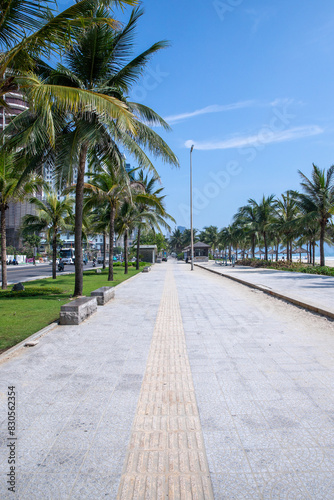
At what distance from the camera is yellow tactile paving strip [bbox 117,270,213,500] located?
2.28m

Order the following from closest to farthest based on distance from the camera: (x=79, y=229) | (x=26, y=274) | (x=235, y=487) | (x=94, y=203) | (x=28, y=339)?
(x=235, y=487) < (x=28, y=339) < (x=79, y=229) < (x=94, y=203) < (x=26, y=274)

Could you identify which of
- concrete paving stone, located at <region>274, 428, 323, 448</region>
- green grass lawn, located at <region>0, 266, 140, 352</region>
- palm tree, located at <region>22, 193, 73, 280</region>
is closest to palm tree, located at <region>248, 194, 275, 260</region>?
palm tree, located at <region>22, 193, 73, 280</region>

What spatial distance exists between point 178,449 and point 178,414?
58cm

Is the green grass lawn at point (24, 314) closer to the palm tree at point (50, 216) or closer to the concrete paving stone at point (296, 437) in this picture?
the concrete paving stone at point (296, 437)

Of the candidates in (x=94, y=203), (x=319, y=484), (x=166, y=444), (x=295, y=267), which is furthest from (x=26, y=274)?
(x=319, y=484)

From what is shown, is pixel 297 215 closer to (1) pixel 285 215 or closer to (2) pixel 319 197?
(1) pixel 285 215

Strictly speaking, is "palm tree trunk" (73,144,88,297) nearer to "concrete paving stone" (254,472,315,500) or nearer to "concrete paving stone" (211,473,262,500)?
"concrete paving stone" (211,473,262,500)

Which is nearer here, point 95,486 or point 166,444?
point 95,486

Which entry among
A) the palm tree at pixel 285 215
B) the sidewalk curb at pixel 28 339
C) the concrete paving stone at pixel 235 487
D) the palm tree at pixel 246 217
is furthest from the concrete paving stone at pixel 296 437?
the palm tree at pixel 246 217

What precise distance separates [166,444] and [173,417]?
18.3 inches

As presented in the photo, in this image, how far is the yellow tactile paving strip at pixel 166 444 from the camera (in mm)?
2275

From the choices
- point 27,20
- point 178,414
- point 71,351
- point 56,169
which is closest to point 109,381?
point 178,414

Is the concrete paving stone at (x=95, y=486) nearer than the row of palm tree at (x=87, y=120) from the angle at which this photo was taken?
Yes

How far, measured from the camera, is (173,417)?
10.6 feet
